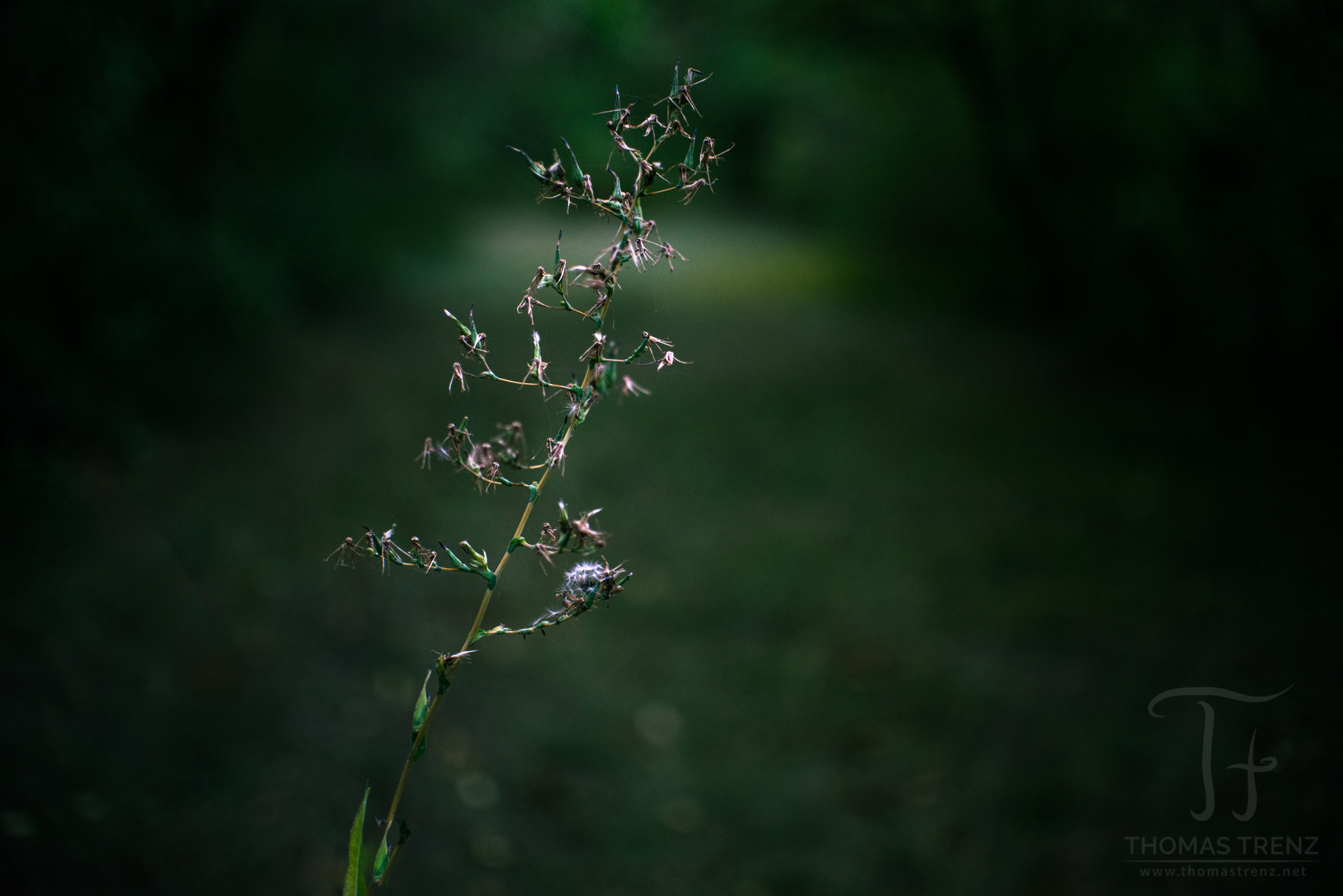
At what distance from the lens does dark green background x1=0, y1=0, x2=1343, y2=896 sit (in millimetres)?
3322

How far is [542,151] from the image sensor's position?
6961mm

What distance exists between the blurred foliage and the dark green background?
45mm

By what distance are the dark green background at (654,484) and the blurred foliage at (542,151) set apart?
0.15 feet

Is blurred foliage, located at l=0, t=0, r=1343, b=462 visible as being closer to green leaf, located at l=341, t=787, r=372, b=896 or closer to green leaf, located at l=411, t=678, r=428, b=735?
green leaf, located at l=411, t=678, r=428, b=735

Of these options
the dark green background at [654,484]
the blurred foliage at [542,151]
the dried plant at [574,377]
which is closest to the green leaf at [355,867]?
the dried plant at [574,377]

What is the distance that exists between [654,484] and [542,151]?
275 centimetres

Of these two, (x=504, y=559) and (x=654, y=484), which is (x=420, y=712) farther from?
(x=654, y=484)

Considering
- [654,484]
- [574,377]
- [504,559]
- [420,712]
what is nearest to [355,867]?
[420,712]

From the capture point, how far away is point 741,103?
17.4m

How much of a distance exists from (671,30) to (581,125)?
19.2 ft

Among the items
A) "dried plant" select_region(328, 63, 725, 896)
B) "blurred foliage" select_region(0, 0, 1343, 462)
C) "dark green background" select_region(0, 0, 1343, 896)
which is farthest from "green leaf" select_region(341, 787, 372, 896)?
"blurred foliage" select_region(0, 0, 1343, 462)

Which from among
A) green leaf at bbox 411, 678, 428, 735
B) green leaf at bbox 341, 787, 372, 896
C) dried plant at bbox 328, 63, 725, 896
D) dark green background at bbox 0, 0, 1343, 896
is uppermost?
dark green background at bbox 0, 0, 1343, 896

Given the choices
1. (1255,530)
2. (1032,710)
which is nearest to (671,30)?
(1255,530)

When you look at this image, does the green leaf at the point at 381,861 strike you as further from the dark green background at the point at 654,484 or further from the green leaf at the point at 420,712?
the dark green background at the point at 654,484
